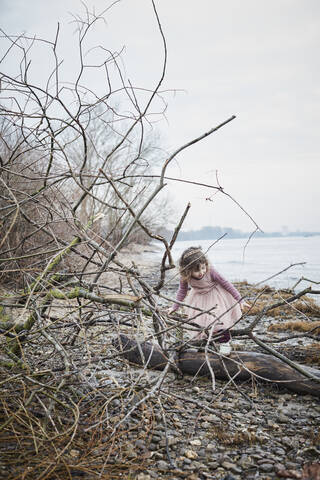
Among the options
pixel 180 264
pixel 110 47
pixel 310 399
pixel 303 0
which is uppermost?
pixel 303 0

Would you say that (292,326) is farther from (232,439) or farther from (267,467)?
(267,467)

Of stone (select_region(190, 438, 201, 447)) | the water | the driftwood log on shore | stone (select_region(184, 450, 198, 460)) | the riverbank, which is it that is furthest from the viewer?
the water

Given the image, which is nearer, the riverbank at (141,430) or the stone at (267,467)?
the riverbank at (141,430)

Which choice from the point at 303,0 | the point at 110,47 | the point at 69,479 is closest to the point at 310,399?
the point at 69,479

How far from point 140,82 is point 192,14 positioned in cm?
144

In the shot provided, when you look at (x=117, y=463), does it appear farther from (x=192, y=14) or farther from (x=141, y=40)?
(x=192, y=14)

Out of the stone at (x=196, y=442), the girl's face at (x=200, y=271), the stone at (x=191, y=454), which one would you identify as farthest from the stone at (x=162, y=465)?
the girl's face at (x=200, y=271)

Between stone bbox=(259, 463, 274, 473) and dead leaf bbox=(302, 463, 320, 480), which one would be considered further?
stone bbox=(259, 463, 274, 473)

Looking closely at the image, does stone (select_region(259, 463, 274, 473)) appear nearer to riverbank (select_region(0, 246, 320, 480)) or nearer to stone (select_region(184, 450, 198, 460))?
riverbank (select_region(0, 246, 320, 480))

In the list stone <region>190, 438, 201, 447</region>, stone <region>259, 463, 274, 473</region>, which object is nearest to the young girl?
stone <region>190, 438, 201, 447</region>

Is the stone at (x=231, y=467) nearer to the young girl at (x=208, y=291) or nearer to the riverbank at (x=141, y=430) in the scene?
the riverbank at (x=141, y=430)

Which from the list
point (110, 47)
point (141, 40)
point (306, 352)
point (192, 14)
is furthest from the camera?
point (306, 352)

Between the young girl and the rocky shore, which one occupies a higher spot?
the young girl

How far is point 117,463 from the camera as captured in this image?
1.80 m
